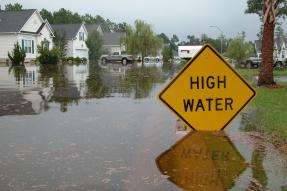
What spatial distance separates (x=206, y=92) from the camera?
224 inches

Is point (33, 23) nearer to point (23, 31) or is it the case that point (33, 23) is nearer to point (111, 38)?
point (23, 31)

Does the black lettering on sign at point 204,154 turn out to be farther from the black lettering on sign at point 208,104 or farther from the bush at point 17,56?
the bush at point 17,56

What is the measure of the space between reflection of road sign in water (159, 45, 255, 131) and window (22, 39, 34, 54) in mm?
51052

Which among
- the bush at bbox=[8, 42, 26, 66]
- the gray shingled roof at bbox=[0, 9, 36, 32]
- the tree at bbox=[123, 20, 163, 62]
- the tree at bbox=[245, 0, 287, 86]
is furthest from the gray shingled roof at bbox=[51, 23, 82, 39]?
the tree at bbox=[245, 0, 287, 86]

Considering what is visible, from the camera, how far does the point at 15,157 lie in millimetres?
6840

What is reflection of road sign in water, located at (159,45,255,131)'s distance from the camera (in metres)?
5.72

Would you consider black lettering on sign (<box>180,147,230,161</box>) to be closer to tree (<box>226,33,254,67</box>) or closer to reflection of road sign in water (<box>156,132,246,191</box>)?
reflection of road sign in water (<box>156,132,246,191</box>)

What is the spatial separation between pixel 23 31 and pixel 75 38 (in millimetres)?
20141

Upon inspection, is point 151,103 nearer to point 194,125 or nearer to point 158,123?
point 158,123

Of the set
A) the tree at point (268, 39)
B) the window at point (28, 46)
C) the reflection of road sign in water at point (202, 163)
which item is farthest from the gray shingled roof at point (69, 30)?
the reflection of road sign in water at point (202, 163)

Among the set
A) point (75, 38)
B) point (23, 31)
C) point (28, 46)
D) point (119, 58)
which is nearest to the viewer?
point (23, 31)

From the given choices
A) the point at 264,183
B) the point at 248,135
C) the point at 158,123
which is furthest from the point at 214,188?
the point at 158,123

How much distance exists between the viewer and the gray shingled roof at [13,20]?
176 feet

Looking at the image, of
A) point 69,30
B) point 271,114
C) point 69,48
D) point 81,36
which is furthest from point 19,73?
point 81,36
